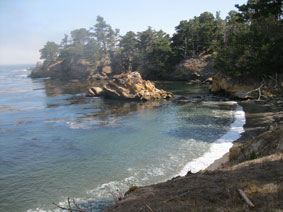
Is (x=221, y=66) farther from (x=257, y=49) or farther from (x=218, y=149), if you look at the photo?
(x=218, y=149)

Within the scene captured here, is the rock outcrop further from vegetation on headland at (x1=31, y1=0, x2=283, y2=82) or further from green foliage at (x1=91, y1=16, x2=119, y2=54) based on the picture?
green foliage at (x1=91, y1=16, x2=119, y2=54)

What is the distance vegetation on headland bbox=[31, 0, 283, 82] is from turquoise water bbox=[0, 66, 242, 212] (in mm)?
8478

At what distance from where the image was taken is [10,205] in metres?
11.5

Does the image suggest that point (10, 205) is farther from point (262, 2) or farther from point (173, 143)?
point (262, 2)

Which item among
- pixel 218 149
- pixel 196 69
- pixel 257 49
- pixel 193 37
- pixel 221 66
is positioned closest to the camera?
pixel 218 149

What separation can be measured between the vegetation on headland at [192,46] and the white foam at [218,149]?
40.8 ft

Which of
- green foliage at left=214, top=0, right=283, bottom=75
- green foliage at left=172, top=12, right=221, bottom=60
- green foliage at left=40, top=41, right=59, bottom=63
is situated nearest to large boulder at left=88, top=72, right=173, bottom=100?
green foliage at left=214, top=0, right=283, bottom=75

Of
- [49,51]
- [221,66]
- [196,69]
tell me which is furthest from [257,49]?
[49,51]

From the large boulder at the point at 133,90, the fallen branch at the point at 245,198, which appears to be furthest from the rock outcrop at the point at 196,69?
the fallen branch at the point at 245,198

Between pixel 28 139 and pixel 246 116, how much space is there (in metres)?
19.3

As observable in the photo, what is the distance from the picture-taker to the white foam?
47.7ft

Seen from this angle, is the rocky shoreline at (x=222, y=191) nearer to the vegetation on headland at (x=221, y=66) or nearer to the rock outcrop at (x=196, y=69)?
the vegetation on headland at (x=221, y=66)

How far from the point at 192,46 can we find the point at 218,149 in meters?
50.6

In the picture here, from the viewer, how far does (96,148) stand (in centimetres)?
1819
